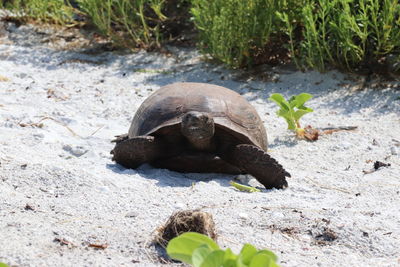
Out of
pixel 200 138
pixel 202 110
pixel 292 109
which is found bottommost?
pixel 292 109

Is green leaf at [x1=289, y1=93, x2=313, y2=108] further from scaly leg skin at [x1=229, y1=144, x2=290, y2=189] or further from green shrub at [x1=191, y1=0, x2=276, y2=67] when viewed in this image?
green shrub at [x1=191, y1=0, x2=276, y2=67]

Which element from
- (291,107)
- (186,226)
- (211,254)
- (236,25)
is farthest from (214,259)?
(236,25)

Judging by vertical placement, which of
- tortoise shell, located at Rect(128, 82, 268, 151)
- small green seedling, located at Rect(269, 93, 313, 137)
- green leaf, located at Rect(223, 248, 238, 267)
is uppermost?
green leaf, located at Rect(223, 248, 238, 267)

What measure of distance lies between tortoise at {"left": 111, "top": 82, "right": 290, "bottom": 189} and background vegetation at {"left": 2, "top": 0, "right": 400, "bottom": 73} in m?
2.06

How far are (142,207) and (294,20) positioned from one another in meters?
4.00

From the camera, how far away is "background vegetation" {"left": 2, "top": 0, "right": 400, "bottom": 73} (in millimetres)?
5672

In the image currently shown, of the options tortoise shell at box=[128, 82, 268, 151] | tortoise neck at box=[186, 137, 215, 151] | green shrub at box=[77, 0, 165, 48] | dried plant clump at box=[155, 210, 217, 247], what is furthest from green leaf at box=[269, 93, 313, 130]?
green shrub at box=[77, 0, 165, 48]

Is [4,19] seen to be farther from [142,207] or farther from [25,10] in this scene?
[142,207]

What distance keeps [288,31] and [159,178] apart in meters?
3.21

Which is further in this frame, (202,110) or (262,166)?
(202,110)

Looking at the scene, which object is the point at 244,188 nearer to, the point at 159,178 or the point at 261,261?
the point at 159,178

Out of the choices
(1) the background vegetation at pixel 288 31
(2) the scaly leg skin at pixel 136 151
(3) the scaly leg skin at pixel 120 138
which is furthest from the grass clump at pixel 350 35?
(2) the scaly leg skin at pixel 136 151

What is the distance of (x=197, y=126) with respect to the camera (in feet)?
11.9

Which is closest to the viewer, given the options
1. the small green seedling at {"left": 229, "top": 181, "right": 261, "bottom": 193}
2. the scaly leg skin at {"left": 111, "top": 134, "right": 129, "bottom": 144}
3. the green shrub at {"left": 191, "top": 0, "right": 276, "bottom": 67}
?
the small green seedling at {"left": 229, "top": 181, "right": 261, "bottom": 193}
